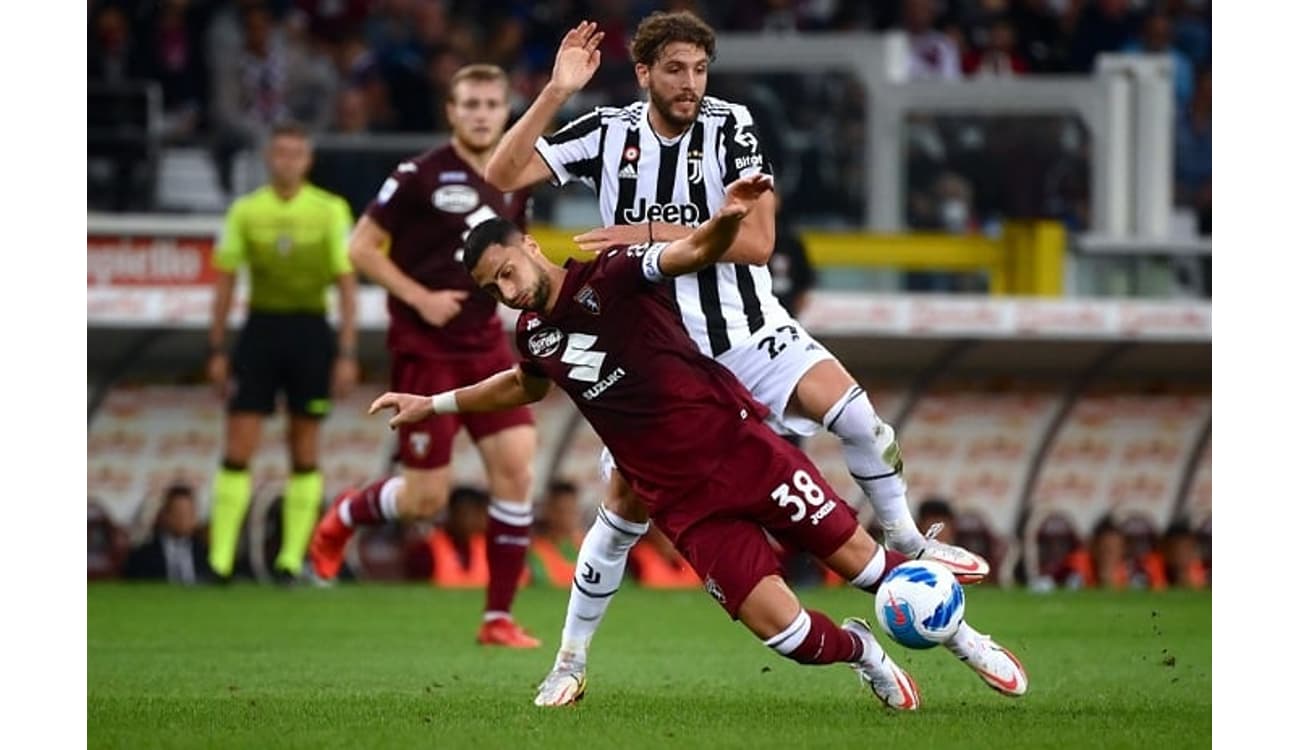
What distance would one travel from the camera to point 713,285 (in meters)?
8.62

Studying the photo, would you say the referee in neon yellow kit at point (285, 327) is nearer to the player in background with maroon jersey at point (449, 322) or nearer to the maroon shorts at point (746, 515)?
the player in background with maroon jersey at point (449, 322)

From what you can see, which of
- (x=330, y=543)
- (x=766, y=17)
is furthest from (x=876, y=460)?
(x=766, y=17)

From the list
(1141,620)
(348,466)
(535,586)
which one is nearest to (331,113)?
(348,466)

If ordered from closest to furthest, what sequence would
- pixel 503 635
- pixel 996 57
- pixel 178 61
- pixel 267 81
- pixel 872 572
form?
pixel 872 572, pixel 503 635, pixel 267 81, pixel 178 61, pixel 996 57

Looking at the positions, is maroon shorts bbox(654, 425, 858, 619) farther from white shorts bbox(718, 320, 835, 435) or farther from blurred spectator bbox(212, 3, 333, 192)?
blurred spectator bbox(212, 3, 333, 192)

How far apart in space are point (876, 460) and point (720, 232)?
59.1 inches

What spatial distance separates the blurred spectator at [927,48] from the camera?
1920 centimetres

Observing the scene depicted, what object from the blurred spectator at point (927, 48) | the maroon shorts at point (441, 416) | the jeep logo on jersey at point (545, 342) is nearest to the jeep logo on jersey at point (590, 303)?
the jeep logo on jersey at point (545, 342)

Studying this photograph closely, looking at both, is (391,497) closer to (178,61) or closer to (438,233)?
(438,233)

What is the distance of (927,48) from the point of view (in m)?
19.3

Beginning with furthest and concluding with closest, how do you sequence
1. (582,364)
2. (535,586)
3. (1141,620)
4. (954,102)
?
(954,102) → (535,586) → (1141,620) → (582,364)
